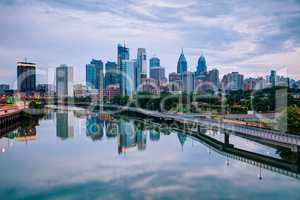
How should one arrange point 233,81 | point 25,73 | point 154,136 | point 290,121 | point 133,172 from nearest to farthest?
1. point 133,172
2. point 290,121
3. point 154,136
4. point 233,81
5. point 25,73

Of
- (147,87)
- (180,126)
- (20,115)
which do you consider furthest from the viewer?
(147,87)

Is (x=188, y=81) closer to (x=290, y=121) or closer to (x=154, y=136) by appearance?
(x=154, y=136)

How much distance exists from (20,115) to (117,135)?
3783 cm

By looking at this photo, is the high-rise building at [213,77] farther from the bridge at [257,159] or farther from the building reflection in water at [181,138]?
the bridge at [257,159]

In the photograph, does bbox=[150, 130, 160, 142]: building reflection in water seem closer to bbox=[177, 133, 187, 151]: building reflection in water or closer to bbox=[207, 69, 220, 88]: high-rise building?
bbox=[177, 133, 187, 151]: building reflection in water

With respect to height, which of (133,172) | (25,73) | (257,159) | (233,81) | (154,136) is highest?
(25,73)

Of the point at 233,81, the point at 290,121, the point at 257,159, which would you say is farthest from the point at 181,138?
the point at 233,81

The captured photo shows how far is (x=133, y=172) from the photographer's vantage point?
74.1ft

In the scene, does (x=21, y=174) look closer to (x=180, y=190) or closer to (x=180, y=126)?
(x=180, y=190)

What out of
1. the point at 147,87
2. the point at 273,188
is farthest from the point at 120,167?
the point at 147,87

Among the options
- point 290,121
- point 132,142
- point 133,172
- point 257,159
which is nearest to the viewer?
point 133,172

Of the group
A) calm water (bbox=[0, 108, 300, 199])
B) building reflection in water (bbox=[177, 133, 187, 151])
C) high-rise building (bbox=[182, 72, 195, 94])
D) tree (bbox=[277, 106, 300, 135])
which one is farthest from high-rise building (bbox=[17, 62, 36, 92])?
tree (bbox=[277, 106, 300, 135])

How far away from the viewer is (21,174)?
880 inches

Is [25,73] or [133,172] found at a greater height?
[25,73]
